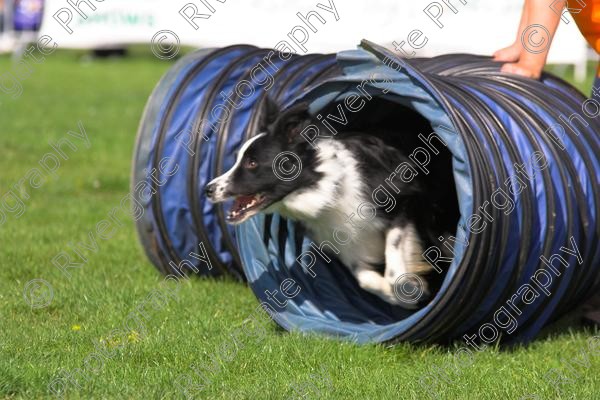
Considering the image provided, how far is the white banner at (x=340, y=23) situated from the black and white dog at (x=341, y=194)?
10054 millimetres

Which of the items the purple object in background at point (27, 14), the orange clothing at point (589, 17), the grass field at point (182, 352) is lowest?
the purple object in background at point (27, 14)

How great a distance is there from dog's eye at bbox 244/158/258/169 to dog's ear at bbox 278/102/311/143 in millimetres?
183

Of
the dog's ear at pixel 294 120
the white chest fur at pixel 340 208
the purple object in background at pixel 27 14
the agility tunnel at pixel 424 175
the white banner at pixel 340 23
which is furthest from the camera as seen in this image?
the purple object in background at pixel 27 14

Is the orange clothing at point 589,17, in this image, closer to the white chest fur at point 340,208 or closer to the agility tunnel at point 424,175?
the agility tunnel at point 424,175

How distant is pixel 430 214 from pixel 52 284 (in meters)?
2.10

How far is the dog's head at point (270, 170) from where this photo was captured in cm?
464

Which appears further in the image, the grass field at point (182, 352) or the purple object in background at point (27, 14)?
the purple object in background at point (27, 14)

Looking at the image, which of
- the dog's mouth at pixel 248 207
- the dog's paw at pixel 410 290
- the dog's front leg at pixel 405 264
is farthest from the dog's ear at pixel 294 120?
the dog's paw at pixel 410 290

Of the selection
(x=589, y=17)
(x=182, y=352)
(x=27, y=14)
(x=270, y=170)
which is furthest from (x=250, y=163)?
(x=27, y=14)

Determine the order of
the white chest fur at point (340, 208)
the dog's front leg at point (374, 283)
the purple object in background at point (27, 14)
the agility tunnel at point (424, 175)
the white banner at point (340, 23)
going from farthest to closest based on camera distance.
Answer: the purple object in background at point (27, 14), the white banner at point (340, 23), the dog's front leg at point (374, 283), the white chest fur at point (340, 208), the agility tunnel at point (424, 175)

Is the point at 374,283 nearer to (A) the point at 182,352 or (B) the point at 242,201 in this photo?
(B) the point at 242,201

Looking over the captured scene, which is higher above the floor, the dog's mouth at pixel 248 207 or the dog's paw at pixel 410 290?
the dog's paw at pixel 410 290

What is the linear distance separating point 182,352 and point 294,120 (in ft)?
3.72

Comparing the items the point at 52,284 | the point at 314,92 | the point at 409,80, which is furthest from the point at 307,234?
the point at 52,284
